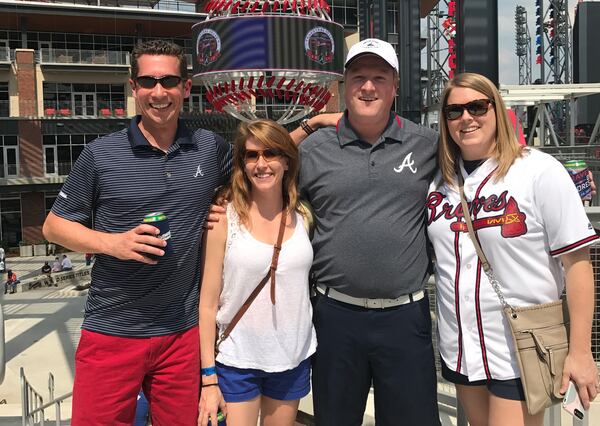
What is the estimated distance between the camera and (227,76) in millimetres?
9906

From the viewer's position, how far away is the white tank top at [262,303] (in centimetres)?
290

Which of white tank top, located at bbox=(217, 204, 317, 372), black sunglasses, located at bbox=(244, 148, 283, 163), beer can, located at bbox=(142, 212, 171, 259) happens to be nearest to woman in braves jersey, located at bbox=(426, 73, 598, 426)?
white tank top, located at bbox=(217, 204, 317, 372)

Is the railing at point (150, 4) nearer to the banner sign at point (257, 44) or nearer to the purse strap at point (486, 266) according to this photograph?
the banner sign at point (257, 44)

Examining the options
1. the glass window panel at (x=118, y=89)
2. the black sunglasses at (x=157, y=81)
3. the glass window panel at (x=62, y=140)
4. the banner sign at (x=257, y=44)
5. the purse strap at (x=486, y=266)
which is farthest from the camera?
the glass window panel at (x=118, y=89)

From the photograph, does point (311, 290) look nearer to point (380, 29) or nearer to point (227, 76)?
point (227, 76)

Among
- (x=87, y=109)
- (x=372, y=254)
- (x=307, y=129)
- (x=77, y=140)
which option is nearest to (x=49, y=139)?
(x=77, y=140)

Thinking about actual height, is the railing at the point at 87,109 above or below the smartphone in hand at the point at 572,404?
above

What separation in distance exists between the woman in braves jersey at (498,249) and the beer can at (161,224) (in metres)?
1.25

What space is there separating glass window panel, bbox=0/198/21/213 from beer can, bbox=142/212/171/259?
33.0m

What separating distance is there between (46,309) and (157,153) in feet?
55.0

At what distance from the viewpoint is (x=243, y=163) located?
3016 millimetres

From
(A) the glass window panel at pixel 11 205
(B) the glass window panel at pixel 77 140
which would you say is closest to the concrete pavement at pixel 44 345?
(A) the glass window panel at pixel 11 205

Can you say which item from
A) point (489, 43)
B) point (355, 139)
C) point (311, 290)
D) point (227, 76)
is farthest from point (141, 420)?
point (227, 76)

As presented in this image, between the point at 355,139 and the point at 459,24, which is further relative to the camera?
the point at 459,24
